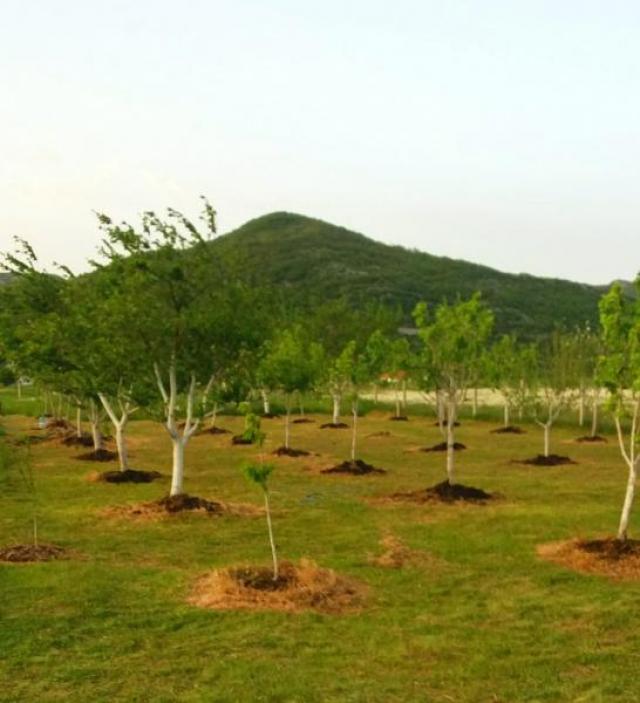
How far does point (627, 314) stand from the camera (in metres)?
20.3

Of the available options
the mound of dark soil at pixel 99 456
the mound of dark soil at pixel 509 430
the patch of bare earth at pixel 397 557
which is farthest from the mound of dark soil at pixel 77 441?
the patch of bare earth at pixel 397 557

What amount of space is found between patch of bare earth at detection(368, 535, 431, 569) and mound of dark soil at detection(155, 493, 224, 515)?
7.13 metres

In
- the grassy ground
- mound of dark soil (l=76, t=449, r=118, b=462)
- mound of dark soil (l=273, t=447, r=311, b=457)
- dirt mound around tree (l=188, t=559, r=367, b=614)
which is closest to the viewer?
the grassy ground

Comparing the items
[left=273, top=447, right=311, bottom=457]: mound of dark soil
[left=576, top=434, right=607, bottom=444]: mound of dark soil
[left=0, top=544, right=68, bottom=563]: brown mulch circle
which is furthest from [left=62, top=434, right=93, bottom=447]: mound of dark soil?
[left=576, top=434, right=607, bottom=444]: mound of dark soil

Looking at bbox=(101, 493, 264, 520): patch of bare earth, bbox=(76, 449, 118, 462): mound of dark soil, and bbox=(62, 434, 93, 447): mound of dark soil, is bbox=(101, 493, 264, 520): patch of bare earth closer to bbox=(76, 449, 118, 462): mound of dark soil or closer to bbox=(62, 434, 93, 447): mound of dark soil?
bbox=(76, 449, 118, 462): mound of dark soil

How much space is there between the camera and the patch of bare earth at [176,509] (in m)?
24.9

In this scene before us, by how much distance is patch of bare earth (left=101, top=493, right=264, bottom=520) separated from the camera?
81.6 feet

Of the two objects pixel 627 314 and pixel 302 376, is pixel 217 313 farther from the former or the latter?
pixel 302 376

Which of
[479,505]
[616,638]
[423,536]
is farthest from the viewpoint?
[479,505]

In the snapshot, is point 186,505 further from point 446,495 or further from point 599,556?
point 599,556

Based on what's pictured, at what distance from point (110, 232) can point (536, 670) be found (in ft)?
64.5

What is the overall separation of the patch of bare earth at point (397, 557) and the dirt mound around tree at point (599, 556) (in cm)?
319

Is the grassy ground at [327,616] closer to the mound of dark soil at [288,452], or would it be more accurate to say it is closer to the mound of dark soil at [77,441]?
the mound of dark soil at [288,452]

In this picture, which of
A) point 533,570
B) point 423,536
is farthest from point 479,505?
point 533,570
